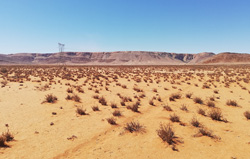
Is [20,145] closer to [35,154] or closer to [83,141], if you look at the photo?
[35,154]

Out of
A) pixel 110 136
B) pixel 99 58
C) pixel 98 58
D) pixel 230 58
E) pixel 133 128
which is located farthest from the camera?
pixel 98 58

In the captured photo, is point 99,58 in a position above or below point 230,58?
below

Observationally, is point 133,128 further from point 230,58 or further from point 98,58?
point 98,58

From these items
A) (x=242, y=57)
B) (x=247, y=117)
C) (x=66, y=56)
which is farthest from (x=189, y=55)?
(x=247, y=117)

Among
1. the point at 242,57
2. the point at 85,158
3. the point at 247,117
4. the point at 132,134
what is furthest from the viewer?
the point at 242,57

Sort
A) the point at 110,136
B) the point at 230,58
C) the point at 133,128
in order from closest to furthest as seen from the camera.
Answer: the point at 110,136
the point at 133,128
the point at 230,58

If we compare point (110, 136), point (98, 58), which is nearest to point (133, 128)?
point (110, 136)

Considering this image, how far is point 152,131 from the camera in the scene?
18.9 ft

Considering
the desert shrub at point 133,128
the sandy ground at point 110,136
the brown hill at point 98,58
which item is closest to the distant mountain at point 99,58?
the brown hill at point 98,58

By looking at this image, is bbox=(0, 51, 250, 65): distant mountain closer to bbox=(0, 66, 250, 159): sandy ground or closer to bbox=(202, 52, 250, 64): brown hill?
bbox=(202, 52, 250, 64): brown hill

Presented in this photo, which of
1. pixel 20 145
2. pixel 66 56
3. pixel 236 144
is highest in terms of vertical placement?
pixel 66 56

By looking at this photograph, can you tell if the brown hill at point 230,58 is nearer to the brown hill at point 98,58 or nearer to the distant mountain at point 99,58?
the distant mountain at point 99,58

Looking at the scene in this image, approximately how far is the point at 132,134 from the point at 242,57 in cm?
14136

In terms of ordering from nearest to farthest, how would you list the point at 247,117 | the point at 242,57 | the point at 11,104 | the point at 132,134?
the point at 132,134 < the point at 247,117 < the point at 11,104 < the point at 242,57
